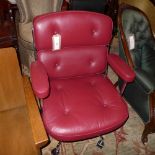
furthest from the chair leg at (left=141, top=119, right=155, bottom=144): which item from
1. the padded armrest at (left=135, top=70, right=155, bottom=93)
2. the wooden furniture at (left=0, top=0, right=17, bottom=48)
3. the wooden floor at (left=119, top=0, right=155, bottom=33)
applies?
the wooden floor at (left=119, top=0, right=155, bottom=33)

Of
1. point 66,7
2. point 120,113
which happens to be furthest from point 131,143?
point 66,7

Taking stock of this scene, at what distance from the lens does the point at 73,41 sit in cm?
167

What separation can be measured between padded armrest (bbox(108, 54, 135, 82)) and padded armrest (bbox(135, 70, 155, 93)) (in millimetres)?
236

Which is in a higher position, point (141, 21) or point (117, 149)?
point (141, 21)

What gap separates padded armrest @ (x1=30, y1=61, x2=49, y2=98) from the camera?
1.38 metres

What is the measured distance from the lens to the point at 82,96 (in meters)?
1.64

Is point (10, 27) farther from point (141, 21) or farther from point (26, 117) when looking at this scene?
point (141, 21)

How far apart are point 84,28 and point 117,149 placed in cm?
106

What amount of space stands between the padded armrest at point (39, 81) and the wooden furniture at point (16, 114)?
79 millimetres

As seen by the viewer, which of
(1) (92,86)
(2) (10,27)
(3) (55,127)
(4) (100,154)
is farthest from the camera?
(2) (10,27)

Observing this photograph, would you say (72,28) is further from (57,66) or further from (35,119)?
(35,119)

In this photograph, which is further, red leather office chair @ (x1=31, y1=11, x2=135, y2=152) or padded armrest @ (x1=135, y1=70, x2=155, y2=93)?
padded armrest @ (x1=135, y1=70, x2=155, y2=93)

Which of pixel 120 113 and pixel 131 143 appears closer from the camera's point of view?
pixel 120 113

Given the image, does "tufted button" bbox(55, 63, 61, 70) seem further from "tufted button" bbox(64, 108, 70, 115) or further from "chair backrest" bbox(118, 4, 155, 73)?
"chair backrest" bbox(118, 4, 155, 73)
